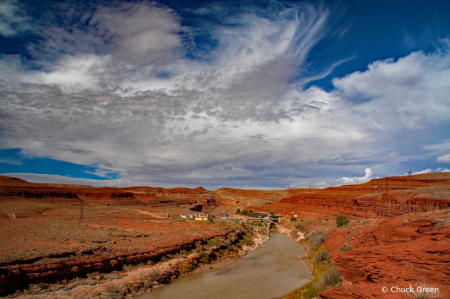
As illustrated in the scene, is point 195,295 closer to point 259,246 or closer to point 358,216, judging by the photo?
point 259,246

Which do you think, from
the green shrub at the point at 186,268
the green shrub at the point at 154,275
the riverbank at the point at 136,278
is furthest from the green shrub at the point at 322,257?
the green shrub at the point at 154,275

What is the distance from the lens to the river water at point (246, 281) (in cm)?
1938

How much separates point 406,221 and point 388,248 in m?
4.09

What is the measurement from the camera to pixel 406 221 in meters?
14.4

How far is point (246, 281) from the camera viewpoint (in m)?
22.8

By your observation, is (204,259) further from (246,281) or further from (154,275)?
(154,275)

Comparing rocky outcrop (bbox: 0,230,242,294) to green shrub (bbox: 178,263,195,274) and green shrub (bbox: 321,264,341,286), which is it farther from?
green shrub (bbox: 321,264,341,286)

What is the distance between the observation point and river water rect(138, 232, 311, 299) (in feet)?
63.6

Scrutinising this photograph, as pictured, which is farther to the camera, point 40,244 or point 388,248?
point 40,244

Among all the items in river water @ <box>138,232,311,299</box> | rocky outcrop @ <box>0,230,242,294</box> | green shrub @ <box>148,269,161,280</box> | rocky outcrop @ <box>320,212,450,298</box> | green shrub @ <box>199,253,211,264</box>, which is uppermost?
rocky outcrop @ <box>320,212,450,298</box>

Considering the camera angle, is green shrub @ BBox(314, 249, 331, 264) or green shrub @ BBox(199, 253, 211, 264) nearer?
green shrub @ BBox(314, 249, 331, 264)

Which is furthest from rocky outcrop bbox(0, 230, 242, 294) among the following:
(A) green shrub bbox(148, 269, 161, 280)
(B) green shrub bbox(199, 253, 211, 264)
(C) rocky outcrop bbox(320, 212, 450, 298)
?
(C) rocky outcrop bbox(320, 212, 450, 298)

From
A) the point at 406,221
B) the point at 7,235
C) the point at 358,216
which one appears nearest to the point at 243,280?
the point at 406,221

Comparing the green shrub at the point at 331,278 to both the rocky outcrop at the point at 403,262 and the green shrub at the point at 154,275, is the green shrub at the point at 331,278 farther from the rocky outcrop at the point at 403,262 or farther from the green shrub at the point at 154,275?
the green shrub at the point at 154,275
